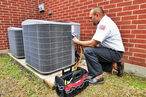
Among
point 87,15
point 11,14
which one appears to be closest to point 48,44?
point 87,15

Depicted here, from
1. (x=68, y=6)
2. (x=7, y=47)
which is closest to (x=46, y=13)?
(x=68, y=6)

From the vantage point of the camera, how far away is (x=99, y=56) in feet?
5.60

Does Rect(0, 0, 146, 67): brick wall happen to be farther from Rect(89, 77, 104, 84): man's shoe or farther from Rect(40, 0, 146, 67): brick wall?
Rect(89, 77, 104, 84): man's shoe

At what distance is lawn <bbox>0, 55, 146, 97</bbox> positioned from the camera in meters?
1.44

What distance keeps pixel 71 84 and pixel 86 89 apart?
1.05 ft

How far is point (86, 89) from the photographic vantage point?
5.02 ft

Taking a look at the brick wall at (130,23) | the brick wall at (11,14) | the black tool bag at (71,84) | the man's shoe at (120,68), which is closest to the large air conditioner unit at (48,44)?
the black tool bag at (71,84)

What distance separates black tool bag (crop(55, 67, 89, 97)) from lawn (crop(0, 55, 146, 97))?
0.09 metres

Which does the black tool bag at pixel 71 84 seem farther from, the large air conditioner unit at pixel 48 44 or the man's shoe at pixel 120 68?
the man's shoe at pixel 120 68

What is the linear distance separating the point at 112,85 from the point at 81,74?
1.83 feet

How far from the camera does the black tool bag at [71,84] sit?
1.29 metres

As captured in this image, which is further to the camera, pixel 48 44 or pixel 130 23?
pixel 130 23

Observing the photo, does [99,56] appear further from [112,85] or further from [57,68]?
[57,68]

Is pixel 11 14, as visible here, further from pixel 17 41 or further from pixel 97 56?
pixel 97 56
